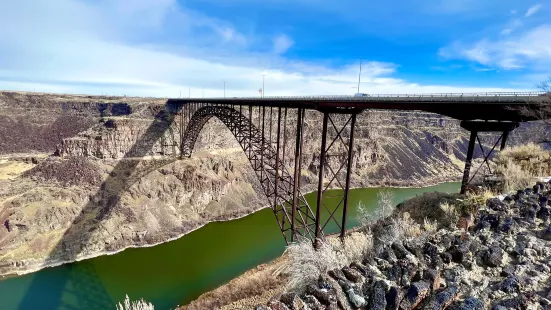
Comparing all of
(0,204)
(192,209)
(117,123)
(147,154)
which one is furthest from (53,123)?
(192,209)

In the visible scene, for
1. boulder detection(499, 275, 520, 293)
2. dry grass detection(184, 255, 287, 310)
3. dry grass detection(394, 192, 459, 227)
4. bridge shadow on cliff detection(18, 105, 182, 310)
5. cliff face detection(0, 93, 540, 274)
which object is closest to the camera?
boulder detection(499, 275, 520, 293)

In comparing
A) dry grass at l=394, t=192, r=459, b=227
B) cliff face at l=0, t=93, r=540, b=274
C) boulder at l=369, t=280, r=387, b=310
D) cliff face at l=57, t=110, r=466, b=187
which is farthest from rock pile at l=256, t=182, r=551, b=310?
cliff face at l=57, t=110, r=466, b=187

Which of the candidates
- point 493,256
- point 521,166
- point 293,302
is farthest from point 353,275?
point 521,166

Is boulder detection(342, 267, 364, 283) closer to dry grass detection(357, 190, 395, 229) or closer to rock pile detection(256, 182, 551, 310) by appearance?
rock pile detection(256, 182, 551, 310)

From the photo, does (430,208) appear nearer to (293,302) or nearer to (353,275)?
(353,275)

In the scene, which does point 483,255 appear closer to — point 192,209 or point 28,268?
point 28,268
